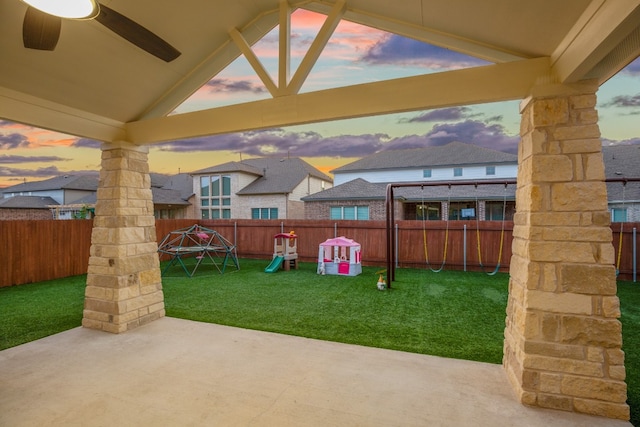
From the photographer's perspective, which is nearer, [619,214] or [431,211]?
[619,214]

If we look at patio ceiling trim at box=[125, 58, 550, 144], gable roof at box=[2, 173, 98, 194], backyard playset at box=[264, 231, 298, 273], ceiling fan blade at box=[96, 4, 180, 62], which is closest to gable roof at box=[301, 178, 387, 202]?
backyard playset at box=[264, 231, 298, 273]

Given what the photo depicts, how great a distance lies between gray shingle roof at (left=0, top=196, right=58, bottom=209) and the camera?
18.7 m

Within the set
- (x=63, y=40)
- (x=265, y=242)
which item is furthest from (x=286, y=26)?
(x=265, y=242)

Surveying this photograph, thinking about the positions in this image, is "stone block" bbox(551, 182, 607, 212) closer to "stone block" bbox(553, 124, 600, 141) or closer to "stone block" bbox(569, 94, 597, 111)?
"stone block" bbox(553, 124, 600, 141)

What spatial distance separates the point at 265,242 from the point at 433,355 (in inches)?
332

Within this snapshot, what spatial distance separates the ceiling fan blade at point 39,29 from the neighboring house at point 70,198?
16.4 m

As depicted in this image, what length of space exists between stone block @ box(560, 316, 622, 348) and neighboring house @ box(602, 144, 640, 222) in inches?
452

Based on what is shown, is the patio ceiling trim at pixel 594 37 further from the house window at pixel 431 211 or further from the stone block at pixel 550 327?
the house window at pixel 431 211

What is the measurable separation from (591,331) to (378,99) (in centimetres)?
246

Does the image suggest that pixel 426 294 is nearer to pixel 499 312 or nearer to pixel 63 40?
pixel 499 312

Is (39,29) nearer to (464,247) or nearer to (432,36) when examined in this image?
(432,36)

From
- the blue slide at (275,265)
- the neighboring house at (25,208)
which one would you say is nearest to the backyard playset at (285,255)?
the blue slide at (275,265)

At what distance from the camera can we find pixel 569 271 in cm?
234

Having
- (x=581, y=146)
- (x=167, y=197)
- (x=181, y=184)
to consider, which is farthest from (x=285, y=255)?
(x=181, y=184)
